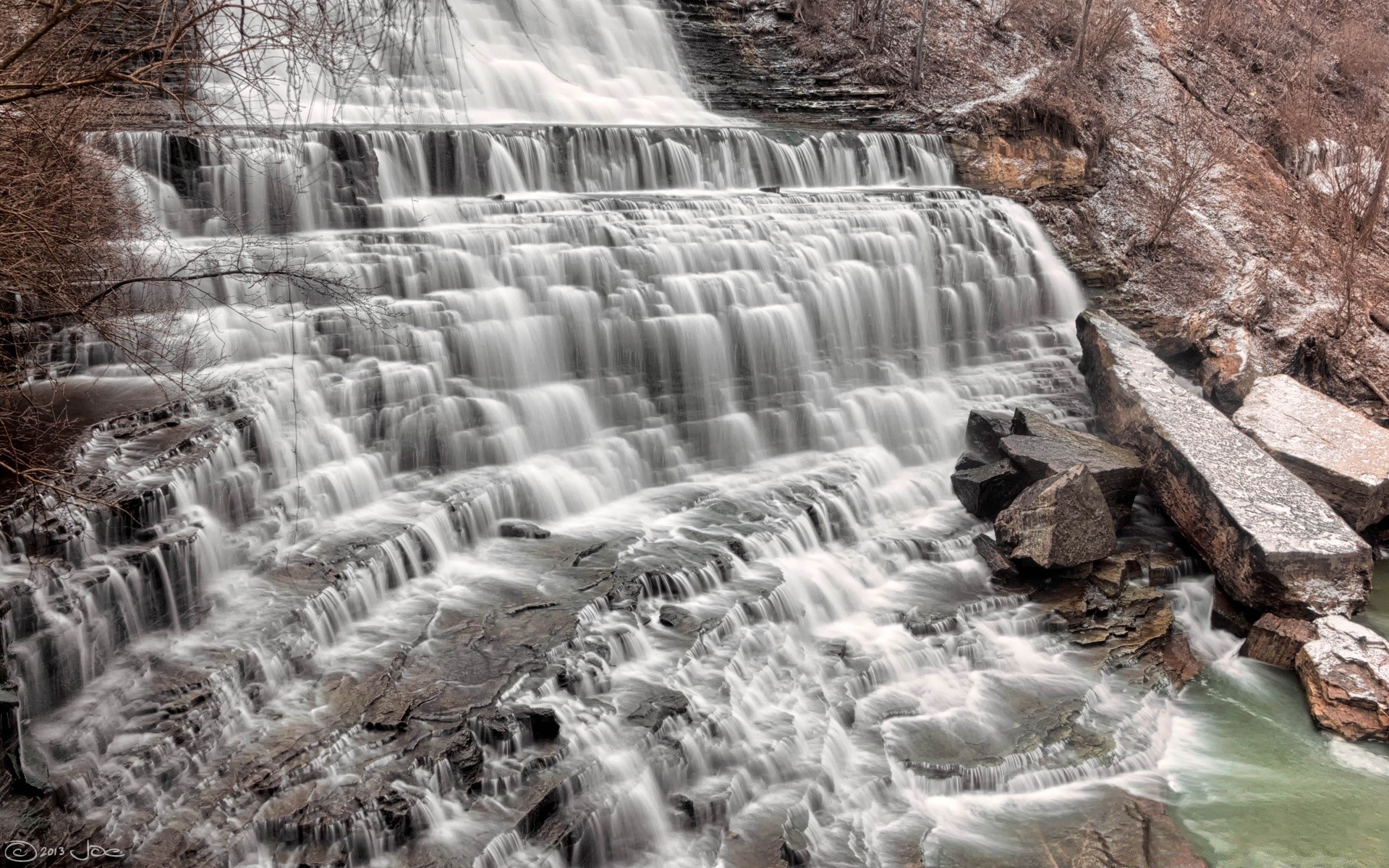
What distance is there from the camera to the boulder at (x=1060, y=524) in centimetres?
861

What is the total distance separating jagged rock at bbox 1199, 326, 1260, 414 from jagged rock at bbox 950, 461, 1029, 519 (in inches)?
170

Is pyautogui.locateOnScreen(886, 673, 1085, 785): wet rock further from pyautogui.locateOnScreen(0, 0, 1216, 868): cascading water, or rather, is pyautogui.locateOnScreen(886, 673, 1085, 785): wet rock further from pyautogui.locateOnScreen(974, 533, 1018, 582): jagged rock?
pyautogui.locateOnScreen(974, 533, 1018, 582): jagged rock

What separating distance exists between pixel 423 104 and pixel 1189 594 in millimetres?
13310

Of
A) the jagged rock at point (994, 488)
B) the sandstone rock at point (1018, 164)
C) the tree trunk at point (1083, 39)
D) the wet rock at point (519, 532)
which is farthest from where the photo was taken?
the tree trunk at point (1083, 39)

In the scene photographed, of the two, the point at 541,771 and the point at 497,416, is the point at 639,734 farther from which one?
the point at 497,416

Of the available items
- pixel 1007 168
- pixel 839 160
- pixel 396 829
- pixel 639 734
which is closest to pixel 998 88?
pixel 1007 168

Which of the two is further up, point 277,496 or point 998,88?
point 998,88

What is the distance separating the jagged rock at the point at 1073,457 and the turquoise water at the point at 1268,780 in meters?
2.10

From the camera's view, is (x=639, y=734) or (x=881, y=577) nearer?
(x=639, y=734)

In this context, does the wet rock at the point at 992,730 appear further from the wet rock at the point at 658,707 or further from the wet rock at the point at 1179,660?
the wet rock at the point at 658,707

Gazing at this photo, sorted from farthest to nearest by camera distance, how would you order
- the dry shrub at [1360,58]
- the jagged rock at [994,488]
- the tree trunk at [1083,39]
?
the dry shrub at [1360,58] < the tree trunk at [1083,39] < the jagged rock at [994,488]

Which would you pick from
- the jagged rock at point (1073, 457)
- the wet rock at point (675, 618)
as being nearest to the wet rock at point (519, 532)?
the wet rock at point (675, 618)

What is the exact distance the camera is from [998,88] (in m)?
18.0

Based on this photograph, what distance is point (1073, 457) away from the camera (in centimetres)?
958
